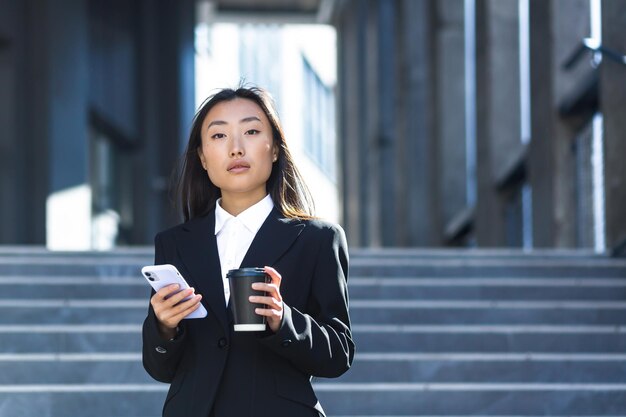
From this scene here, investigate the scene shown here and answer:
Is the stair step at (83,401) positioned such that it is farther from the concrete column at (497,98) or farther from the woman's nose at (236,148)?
the concrete column at (497,98)

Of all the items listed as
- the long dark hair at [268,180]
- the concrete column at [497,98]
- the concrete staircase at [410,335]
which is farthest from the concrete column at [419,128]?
the long dark hair at [268,180]

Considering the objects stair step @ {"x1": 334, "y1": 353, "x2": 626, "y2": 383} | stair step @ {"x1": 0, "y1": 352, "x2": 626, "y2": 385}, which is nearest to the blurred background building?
stair step @ {"x1": 0, "y1": 352, "x2": 626, "y2": 385}

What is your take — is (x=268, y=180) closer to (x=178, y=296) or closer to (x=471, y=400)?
(x=178, y=296)

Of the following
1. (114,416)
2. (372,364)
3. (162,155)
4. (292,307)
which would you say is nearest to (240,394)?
(292,307)

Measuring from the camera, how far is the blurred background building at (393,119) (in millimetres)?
11828

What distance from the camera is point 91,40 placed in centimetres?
1941

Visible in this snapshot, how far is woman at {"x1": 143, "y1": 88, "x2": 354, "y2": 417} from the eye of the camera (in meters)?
2.74

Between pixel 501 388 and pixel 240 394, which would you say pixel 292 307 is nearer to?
pixel 240 394

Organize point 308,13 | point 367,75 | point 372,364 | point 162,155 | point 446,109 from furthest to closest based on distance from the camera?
point 308,13 < point 367,75 < point 162,155 < point 446,109 < point 372,364

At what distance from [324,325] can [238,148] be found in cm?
46

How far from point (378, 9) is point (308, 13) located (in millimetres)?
8170

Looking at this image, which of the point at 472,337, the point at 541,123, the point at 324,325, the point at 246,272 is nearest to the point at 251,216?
the point at 324,325

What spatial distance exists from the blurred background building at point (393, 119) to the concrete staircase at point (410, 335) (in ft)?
2.65

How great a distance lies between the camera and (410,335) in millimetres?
6863
